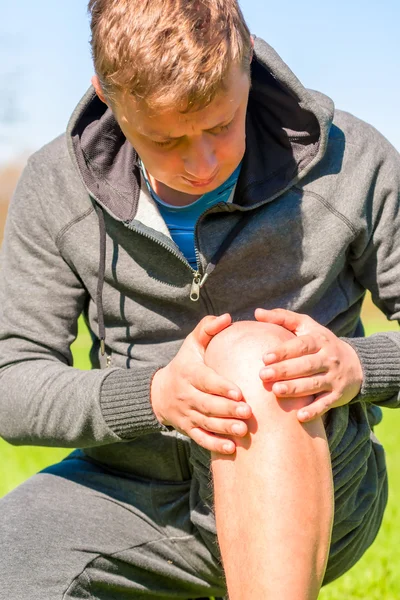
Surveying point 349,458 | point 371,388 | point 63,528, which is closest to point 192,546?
point 63,528

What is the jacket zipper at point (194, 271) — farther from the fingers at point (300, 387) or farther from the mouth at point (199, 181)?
the fingers at point (300, 387)

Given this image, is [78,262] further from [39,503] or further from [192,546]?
[192,546]

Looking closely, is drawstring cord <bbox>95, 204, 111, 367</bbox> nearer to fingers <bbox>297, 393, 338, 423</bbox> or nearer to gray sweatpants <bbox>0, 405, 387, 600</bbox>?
gray sweatpants <bbox>0, 405, 387, 600</bbox>

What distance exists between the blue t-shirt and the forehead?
12.0 inches

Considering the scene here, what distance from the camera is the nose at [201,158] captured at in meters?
1.87

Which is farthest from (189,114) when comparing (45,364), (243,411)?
(45,364)

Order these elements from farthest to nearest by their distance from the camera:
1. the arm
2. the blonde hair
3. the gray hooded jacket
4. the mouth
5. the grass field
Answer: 1. the grass field
2. the gray hooded jacket
3. the mouth
4. the blonde hair
5. the arm

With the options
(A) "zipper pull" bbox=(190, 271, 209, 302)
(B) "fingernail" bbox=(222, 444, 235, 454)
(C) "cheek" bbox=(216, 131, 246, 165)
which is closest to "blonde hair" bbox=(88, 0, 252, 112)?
(C) "cheek" bbox=(216, 131, 246, 165)

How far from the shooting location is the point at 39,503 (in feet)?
7.11

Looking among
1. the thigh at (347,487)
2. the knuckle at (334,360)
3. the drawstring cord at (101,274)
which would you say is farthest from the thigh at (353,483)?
the drawstring cord at (101,274)

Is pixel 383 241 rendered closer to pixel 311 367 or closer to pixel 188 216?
pixel 188 216

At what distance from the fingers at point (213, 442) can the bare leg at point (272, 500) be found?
1 cm

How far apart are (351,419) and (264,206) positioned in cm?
54

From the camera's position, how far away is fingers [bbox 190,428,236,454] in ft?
5.49
